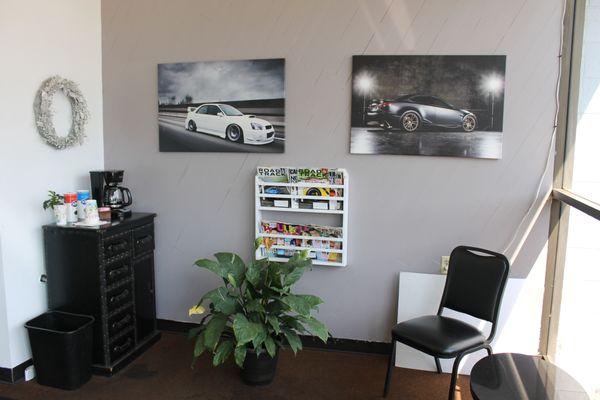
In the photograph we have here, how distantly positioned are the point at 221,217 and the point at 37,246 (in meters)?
1.13

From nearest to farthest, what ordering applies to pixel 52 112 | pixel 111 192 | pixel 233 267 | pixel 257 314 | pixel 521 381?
pixel 521 381 → pixel 257 314 → pixel 233 267 → pixel 52 112 → pixel 111 192

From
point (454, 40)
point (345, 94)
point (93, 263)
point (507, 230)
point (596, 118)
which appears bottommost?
point (93, 263)

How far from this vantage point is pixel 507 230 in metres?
2.78

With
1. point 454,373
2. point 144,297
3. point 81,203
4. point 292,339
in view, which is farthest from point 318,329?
point 81,203

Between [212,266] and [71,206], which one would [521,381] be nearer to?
[212,266]

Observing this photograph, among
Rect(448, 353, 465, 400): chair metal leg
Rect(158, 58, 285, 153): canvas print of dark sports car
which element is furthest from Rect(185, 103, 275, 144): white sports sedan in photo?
Rect(448, 353, 465, 400): chair metal leg

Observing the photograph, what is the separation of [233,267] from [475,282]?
1.38 metres

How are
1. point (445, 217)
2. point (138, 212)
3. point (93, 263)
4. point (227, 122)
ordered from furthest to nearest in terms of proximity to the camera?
point (138, 212)
point (227, 122)
point (445, 217)
point (93, 263)

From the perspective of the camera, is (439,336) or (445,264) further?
(445,264)

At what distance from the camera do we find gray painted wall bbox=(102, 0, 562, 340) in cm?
268

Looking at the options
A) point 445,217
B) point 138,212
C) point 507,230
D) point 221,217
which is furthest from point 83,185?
point 507,230

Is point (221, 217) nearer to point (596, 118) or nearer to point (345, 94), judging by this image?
point (345, 94)

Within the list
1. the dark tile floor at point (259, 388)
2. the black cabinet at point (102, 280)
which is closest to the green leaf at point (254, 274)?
the dark tile floor at point (259, 388)

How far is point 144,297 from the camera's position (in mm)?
3094
